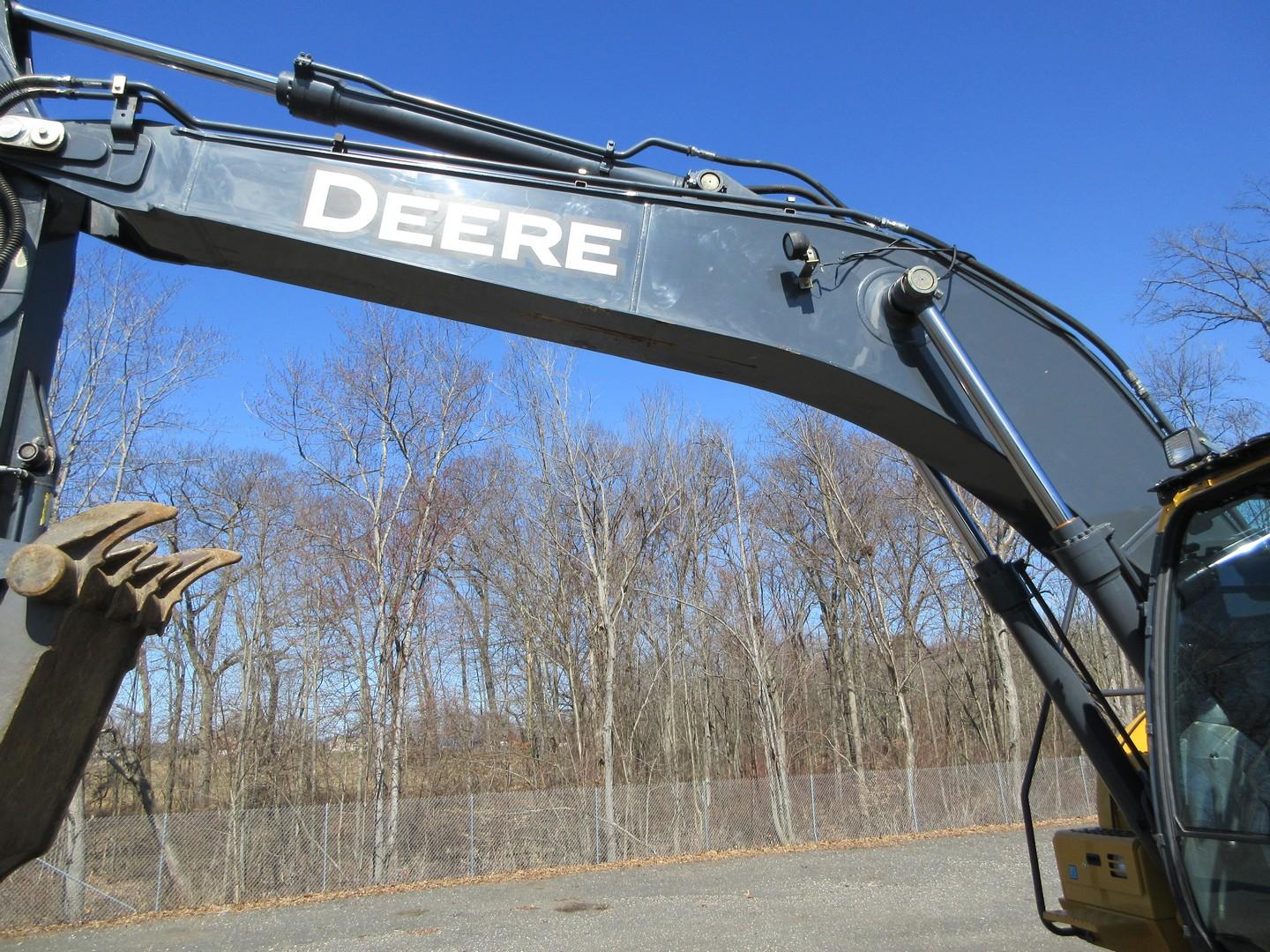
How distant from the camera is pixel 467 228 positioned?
3.48 m

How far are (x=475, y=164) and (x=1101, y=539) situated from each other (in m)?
2.76

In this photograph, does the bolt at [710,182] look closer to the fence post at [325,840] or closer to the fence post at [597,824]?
the fence post at [325,840]

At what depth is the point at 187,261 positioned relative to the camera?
358 centimetres

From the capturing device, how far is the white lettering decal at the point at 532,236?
11.4ft

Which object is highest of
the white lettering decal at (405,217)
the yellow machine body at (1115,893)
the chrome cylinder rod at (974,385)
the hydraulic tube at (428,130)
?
the hydraulic tube at (428,130)

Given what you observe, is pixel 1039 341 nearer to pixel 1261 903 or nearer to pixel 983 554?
pixel 983 554

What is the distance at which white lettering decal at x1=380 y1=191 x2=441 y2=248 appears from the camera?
11.2 ft

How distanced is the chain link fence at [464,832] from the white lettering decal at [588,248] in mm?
14912

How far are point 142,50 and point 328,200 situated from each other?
1098mm

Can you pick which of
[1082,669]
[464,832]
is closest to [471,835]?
[464,832]

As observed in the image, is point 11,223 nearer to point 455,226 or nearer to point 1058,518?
point 455,226

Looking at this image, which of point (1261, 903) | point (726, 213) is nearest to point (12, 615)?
point (726, 213)

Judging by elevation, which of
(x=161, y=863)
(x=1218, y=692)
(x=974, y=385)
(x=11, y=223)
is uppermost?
(x=11, y=223)

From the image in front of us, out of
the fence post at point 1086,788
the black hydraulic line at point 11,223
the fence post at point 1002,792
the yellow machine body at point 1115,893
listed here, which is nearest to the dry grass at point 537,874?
the fence post at point 1002,792
